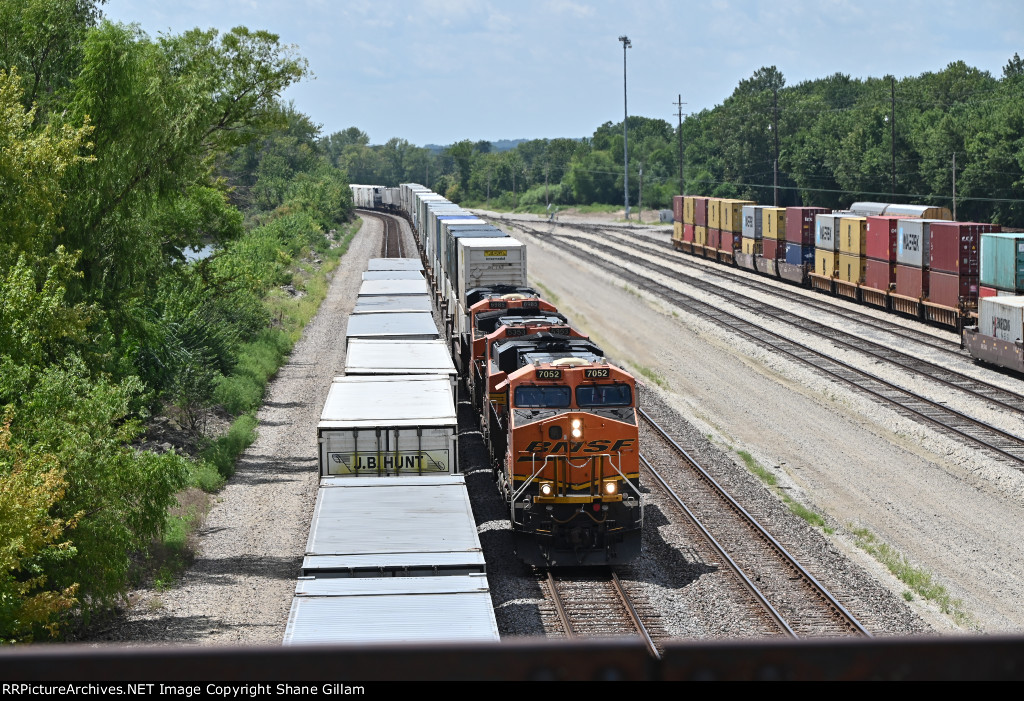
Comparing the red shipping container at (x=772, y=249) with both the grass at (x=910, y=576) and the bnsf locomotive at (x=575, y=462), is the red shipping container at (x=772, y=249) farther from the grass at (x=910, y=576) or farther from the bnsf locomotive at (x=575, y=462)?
the bnsf locomotive at (x=575, y=462)

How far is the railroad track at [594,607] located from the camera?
17.3 m

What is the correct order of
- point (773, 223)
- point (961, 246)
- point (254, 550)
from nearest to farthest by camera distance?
point (254, 550), point (961, 246), point (773, 223)

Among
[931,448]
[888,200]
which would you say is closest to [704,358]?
[931,448]

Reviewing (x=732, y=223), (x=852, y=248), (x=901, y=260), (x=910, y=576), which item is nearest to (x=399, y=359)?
(x=910, y=576)

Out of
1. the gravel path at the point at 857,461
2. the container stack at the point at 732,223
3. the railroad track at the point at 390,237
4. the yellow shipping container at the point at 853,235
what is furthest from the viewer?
the railroad track at the point at 390,237

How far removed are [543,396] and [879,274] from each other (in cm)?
3560

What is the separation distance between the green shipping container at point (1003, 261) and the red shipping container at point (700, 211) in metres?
40.4

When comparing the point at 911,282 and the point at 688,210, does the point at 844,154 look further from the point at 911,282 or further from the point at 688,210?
the point at 911,282

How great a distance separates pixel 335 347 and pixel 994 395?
26.7 m

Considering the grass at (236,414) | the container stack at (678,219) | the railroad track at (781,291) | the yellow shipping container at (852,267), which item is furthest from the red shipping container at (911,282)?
the container stack at (678,219)

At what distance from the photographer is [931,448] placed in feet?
93.7

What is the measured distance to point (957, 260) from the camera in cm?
4256

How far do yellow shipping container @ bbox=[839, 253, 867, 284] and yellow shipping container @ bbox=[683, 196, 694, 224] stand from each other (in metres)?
29.1
